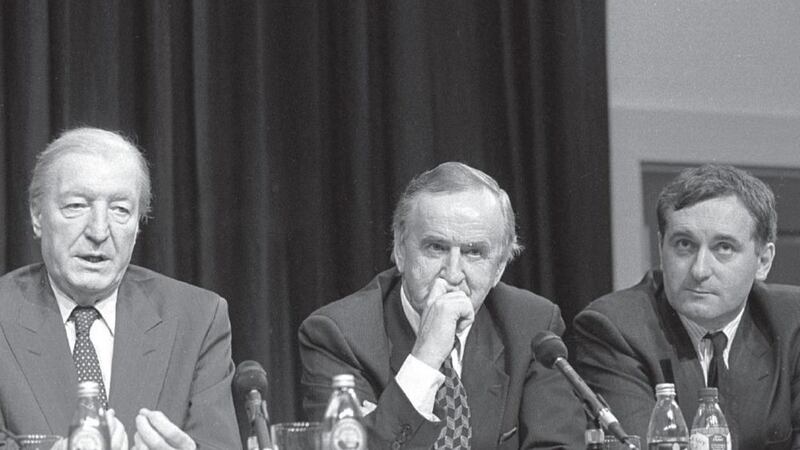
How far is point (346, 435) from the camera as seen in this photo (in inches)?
99.9

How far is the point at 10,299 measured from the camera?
346 centimetres

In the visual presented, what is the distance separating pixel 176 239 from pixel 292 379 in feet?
2.16

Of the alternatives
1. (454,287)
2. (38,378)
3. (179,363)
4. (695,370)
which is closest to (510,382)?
(454,287)

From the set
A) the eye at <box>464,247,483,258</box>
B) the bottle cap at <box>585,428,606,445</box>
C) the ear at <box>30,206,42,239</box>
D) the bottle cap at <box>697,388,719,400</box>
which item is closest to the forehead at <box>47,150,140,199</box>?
the ear at <box>30,206,42,239</box>

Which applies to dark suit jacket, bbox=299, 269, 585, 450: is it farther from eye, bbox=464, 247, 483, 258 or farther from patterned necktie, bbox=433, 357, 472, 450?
eye, bbox=464, 247, 483, 258

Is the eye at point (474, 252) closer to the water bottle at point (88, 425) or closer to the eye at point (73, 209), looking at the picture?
the eye at point (73, 209)

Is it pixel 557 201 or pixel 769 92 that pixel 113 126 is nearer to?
pixel 557 201

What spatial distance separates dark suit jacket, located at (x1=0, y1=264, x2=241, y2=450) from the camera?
10.8ft

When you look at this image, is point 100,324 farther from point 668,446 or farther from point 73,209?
point 668,446

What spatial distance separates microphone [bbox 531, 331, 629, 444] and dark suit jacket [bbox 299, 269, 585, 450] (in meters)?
0.54

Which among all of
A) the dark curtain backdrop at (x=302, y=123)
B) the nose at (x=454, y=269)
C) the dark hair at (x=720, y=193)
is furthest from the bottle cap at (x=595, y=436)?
the dark curtain backdrop at (x=302, y=123)

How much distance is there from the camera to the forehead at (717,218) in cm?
388

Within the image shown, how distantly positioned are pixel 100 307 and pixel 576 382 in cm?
135

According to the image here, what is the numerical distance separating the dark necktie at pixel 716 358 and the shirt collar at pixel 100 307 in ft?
5.63
